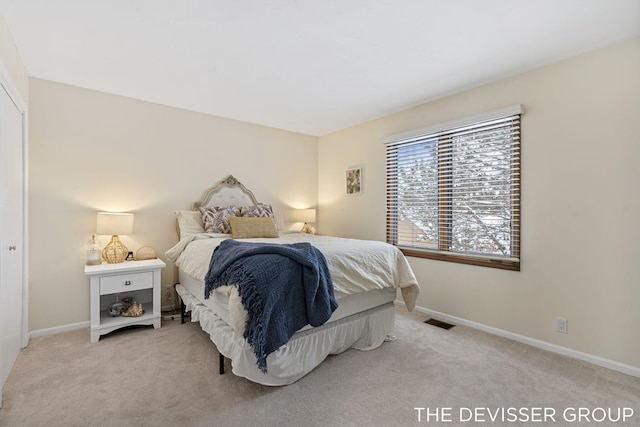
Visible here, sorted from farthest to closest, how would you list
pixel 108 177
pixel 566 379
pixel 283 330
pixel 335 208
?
pixel 335 208 < pixel 108 177 < pixel 566 379 < pixel 283 330

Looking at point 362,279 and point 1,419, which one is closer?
point 1,419

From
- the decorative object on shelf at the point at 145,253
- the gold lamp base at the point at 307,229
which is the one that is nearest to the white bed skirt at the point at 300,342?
the decorative object on shelf at the point at 145,253

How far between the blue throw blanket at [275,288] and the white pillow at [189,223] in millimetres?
1461

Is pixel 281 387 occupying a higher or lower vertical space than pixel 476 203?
lower

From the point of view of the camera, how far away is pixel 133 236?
339 cm

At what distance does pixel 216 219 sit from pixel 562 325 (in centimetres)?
348

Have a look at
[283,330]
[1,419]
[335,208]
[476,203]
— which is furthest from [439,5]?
[1,419]

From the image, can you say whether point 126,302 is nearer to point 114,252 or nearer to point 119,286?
point 119,286

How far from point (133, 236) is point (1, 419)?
6.39 ft

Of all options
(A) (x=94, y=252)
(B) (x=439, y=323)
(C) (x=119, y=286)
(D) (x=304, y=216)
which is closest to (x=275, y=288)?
(C) (x=119, y=286)

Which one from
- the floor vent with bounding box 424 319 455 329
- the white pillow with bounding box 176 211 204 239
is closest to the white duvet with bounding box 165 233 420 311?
the white pillow with bounding box 176 211 204 239

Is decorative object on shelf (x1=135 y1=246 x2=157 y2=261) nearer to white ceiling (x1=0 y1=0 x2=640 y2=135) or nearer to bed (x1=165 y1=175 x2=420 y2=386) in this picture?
bed (x1=165 y1=175 x2=420 y2=386)

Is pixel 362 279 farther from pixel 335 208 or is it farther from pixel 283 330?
pixel 335 208

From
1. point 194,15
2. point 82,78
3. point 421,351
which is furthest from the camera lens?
point 82,78
